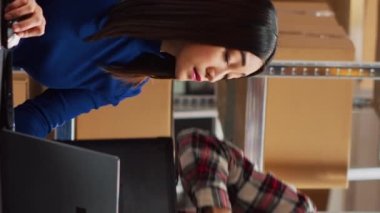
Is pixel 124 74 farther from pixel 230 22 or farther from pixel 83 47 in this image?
pixel 230 22

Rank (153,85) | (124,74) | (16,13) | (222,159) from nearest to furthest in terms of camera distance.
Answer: (16,13), (124,74), (222,159), (153,85)

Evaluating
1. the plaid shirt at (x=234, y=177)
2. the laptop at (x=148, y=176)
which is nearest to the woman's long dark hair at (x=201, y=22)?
the laptop at (x=148, y=176)

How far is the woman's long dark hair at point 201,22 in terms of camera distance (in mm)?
1177

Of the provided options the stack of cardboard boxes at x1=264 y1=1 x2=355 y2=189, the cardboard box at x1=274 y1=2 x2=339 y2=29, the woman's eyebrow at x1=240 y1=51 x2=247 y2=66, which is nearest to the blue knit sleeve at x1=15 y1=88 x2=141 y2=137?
the woman's eyebrow at x1=240 y1=51 x2=247 y2=66

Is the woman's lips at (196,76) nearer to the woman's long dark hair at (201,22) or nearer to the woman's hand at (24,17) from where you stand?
the woman's long dark hair at (201,22)

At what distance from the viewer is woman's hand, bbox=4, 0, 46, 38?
1.06 meters

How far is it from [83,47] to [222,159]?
665 millimetres

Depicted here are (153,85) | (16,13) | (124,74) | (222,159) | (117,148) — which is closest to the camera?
(16,13)

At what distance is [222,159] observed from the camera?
71.5 inches

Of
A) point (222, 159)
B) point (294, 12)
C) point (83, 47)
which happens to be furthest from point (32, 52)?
point (294, 12)

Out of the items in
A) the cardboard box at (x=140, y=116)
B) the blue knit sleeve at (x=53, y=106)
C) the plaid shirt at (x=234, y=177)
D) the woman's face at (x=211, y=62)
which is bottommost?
the plaid shirt at (x=234, y=177)

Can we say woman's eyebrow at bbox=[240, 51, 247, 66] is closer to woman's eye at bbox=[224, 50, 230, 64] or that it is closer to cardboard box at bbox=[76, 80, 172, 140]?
woman's eye at bbox=[224, 50, 230, 64]

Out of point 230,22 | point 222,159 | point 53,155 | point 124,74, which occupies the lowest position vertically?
point 222,159

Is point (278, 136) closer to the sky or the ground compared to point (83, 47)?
closer to the ground
